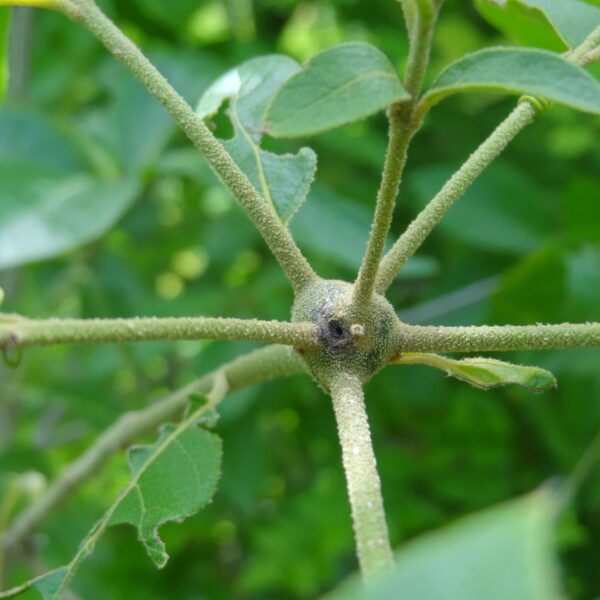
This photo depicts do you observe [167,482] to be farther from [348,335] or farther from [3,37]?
[3,37]

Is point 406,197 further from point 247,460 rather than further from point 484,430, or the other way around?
point 247,460

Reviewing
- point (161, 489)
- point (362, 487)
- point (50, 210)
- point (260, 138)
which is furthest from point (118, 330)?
point (50, 210)

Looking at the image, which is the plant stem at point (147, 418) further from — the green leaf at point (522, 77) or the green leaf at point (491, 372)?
the green leaf at point (522, 77)

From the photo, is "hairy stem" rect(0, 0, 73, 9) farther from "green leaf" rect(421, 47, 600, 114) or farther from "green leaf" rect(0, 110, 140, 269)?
"green leaf" rect(0, 110, 140, 269)

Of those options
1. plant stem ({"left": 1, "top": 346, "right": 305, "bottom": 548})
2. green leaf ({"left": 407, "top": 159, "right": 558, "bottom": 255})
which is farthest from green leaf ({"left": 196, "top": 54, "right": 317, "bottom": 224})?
green leaf ({"left": 407, "top": 159, "right": 558, "bottom": 255})

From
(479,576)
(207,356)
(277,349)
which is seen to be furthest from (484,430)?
(479,576)

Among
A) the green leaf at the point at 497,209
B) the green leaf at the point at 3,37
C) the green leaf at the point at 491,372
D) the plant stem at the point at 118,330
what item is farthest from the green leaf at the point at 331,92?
the green leaf at the point at 497,209

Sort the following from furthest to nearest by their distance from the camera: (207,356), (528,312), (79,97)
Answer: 1. (79,97)
2. (207,356)
3. (528,312)
